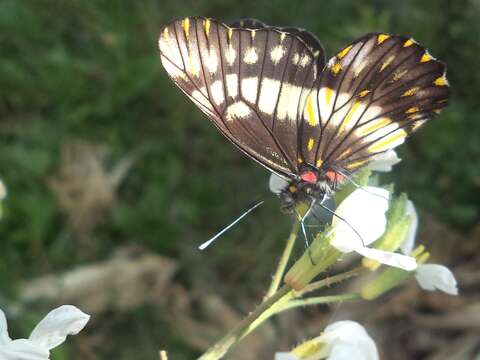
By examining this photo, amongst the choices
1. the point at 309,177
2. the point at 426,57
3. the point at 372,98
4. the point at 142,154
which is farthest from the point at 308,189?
the point at 142,154

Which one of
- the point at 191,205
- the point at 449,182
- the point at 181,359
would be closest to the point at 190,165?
the point at 191,205

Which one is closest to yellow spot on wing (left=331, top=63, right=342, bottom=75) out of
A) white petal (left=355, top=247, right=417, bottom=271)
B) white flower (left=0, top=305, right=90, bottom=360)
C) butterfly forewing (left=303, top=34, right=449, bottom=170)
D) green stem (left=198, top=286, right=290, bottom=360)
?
butterfly forewing (left=303, top=34, right=449, bottom=170)

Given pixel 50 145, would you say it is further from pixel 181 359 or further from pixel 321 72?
pixel 321 72

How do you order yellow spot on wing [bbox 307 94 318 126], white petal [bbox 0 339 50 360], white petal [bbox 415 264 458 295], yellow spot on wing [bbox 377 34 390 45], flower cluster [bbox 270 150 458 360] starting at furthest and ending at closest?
1. yellow spot on wing [bbox 307 94 318 126]
2. yellow spot on wing [bbox 377 34 390 45]
3. white petal [bbox 415 264 458 295]
4. flower cluster [bbox 270 150 458 360]
5. white petal [bbox 0 339 50 360]

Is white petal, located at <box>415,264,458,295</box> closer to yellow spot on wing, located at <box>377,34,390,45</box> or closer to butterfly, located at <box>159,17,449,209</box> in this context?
butterfly, located at <box>159,17,449,209</box>

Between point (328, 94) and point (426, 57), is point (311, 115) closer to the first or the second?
point (328, 94)

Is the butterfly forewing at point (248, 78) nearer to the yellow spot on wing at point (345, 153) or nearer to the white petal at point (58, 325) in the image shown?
the yellow spot on wing at point (345, 153)
